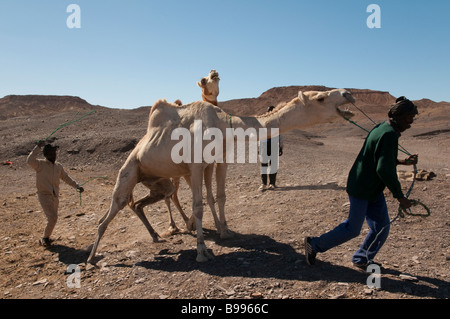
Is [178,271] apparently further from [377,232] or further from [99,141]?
[99,141]

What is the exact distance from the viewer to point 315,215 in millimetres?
6332

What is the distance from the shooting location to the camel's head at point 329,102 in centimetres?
461

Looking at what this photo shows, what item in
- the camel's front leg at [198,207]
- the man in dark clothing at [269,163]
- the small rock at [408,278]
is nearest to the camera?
the small rock at [408,278]

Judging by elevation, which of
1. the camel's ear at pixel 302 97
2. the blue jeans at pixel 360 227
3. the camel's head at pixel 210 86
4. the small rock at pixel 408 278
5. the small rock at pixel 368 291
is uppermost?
the camel's head at pixel 210 86

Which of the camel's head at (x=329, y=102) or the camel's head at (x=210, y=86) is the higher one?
the camel's head at (x=210, y=86)

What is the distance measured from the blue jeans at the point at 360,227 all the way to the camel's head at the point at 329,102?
48.4 inches

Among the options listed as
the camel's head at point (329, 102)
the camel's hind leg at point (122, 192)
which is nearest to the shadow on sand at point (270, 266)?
the camel's hind leg at point (122, 192)

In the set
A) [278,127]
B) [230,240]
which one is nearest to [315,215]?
[230,240]

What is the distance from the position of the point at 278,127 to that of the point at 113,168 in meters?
11.4

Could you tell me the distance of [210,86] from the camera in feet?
19.4

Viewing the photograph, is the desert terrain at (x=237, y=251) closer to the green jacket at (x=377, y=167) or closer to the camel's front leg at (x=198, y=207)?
the camel's front leg at (x=198, y=207)

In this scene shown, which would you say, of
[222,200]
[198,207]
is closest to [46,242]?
[198,207]
